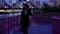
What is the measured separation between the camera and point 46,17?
68.2 ft

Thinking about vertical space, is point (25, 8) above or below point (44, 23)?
above

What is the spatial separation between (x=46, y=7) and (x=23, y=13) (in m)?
17.3

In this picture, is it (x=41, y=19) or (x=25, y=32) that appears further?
(x=41, y=19)

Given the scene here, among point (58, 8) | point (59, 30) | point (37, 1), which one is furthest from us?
point (37, 1)

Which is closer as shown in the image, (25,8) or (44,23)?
(25,8)

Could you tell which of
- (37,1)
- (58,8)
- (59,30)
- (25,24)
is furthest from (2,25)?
(37,1)

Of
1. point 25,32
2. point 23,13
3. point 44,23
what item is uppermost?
point 23,13

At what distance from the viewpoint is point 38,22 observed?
20.3 metres

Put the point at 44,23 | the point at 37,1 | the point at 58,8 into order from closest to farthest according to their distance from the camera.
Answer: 1. the point at 44,23
2. the point at 58,8
3. the point at 37,1

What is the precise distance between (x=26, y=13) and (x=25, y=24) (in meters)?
0.46

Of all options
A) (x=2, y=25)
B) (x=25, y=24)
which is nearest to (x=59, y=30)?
(x=25, y=24)

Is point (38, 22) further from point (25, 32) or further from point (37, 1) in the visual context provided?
point (37, 1)

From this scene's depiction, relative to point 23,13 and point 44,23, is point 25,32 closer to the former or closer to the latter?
point 23,13

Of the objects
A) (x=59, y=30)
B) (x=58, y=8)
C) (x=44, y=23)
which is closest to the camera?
(x=59, y=30)
